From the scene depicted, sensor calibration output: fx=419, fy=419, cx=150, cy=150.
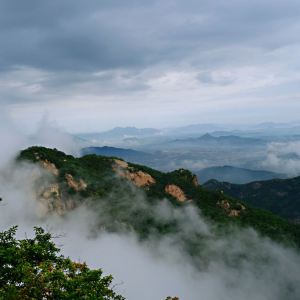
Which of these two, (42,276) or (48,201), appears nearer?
(42,276)

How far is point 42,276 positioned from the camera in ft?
118

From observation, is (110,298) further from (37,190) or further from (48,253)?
(37,190)

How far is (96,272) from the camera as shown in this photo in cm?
4016

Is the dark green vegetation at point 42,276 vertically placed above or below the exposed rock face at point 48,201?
above

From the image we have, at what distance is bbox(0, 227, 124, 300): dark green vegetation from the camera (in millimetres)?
35562

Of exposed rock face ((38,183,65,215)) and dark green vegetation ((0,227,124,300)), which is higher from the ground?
dark green vegetation ((0,227,124,300))

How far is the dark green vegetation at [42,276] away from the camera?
117 ft

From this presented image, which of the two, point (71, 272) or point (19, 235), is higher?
point (71, 272)

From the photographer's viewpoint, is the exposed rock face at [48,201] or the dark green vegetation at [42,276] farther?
the exposed rock face at [48,201]

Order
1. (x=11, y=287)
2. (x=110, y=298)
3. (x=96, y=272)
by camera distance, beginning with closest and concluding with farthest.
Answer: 1. (x=11, y=287)
2. (x=96, y=272)
3. (x=110, y=298)

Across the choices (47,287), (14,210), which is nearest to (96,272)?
(47,287)

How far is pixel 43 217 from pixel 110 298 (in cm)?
15833

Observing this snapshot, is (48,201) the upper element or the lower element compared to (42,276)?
lower

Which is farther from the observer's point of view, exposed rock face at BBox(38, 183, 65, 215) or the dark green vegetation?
exposed rock face at BBox(38, 183, 65, 215)
